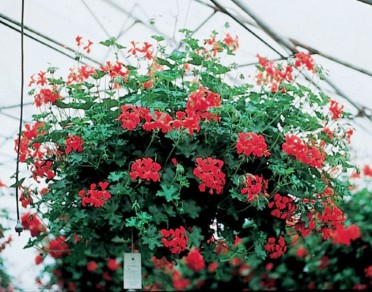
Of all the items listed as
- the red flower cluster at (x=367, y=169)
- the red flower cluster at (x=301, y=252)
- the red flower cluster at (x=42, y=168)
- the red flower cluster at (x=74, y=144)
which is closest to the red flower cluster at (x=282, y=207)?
the red flower cluster at (x=74, y=144)

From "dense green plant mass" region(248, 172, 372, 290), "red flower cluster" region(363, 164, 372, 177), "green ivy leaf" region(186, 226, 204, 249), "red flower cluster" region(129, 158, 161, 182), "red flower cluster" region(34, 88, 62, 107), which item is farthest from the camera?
"dense green plant mass" region(248, 172, 372, 290)

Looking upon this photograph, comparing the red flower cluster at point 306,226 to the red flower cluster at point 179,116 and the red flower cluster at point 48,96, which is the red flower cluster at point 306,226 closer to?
the red flower cluster at point 179,116

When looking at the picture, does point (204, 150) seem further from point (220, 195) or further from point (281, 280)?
point (281, 280)

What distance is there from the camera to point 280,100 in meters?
2.47

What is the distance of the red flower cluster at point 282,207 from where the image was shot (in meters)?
2.43

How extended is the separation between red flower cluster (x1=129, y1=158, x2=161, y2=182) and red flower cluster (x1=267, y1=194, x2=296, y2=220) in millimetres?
389

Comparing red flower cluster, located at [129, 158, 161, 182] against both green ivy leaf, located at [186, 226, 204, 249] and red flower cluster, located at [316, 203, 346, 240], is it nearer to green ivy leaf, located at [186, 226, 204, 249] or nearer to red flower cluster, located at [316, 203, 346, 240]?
green ivy leaf, located at [186, 226, 204, 249]

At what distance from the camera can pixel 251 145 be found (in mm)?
2273

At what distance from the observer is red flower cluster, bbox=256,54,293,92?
2510 millimetres

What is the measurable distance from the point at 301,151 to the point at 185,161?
353 mm

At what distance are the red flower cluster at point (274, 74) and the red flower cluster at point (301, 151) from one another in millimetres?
214

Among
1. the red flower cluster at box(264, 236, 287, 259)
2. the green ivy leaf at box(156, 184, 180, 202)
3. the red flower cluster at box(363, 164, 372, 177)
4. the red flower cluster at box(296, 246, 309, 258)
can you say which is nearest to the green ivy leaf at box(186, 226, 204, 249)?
the green ivy leaf at box(156, 184, 180, 202)

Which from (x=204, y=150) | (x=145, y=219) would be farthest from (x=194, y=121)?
(x=145, y=219)

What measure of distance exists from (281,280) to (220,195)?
7.16 ft
